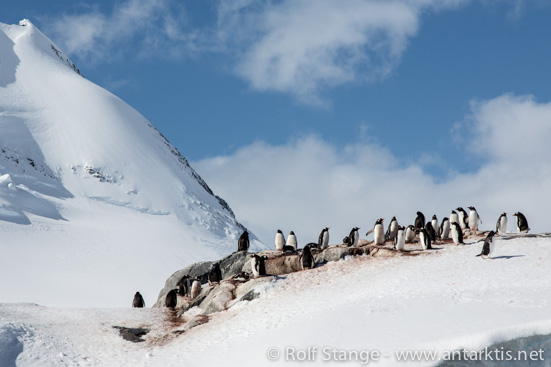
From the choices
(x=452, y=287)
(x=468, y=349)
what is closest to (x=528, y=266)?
(x=452, y=287)

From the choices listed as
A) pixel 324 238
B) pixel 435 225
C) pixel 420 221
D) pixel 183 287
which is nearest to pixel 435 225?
pixel 435 225

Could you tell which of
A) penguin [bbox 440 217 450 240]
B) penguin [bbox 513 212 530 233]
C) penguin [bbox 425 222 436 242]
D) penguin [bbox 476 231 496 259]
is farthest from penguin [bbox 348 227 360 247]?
penguin [bbox 513 212 530 233]

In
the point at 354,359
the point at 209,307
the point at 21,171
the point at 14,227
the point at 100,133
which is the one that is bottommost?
the point at 354,359

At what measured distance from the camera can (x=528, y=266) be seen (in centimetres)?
2080

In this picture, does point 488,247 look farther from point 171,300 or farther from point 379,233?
point 171,300

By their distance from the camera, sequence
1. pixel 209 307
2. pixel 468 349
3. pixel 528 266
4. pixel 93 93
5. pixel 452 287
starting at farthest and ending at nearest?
pixel 93 93 < pixel 209 307 < pixel 528 266 < pixel 452 287 < pixel 468 349

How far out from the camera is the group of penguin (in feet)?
81.5

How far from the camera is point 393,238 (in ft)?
92.3

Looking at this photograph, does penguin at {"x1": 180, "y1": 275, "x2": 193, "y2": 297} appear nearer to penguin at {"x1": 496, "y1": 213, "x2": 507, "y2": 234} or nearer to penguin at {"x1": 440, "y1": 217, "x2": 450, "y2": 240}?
penguin at {"x1": 440, "y1": 217, "x2": 450, "y2": 240}

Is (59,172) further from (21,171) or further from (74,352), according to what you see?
(74,352)

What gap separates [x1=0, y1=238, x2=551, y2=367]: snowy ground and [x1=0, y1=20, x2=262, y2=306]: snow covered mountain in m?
29.3

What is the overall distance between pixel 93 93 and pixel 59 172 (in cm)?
3526

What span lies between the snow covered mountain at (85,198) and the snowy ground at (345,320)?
96.1 feet

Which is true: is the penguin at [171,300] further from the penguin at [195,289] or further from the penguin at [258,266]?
the penguin at [258,266]
